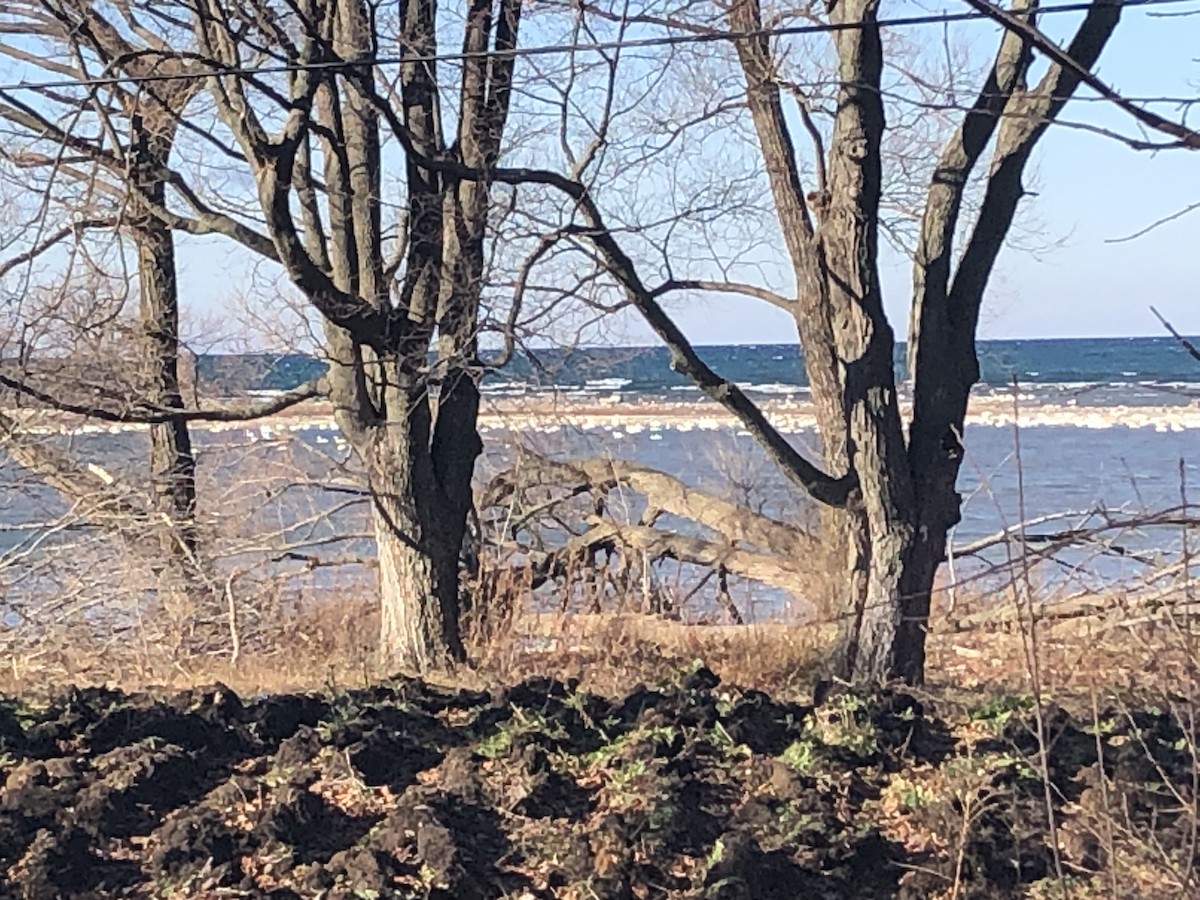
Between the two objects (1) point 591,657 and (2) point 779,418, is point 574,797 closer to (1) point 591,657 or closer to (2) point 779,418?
(1) point 591,657

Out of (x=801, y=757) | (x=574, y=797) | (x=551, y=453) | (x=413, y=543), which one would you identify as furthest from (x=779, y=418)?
(x=574, y=797)

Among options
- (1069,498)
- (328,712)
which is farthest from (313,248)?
(1069,498)

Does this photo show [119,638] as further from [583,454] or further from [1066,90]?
[1066,90]

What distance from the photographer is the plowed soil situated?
15.1 ft

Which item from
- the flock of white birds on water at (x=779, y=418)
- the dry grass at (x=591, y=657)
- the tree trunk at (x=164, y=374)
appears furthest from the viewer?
the flock of white birds on water at (x=779, y=418)

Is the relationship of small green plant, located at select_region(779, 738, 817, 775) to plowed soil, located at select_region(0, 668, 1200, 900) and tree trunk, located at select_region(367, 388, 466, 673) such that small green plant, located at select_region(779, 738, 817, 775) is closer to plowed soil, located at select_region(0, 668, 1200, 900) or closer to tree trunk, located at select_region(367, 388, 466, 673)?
plowed soil, located at select_region(0, 668, 1200, 900)

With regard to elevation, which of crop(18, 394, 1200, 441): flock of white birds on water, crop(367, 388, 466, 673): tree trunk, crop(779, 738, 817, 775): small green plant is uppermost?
crop(367, 388, 466, 673): tree trunk

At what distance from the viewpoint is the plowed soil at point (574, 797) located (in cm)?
459

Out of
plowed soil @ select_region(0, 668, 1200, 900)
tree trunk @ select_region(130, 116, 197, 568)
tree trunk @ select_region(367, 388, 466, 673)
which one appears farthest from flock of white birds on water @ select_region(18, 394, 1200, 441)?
plowed soil @ select_region(0, 668, 1200, 900)

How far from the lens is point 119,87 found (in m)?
7.71

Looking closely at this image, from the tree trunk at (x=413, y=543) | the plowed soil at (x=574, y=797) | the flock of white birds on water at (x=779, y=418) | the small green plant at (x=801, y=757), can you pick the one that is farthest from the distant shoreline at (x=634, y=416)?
the small green plant at (x=801, y=757)

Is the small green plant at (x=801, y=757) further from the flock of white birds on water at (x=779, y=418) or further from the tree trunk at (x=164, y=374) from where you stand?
the flock of white birds on water at (x=779, y=418)

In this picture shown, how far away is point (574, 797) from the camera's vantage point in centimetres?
526

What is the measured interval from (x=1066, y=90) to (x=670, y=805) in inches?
158
